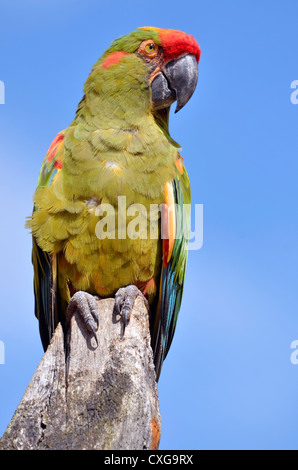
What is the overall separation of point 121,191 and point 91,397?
1.67 meters


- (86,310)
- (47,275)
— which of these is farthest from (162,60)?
(86,310)

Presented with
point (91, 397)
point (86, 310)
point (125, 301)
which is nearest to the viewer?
point (91, 397)

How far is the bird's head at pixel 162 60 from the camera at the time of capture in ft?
15.8

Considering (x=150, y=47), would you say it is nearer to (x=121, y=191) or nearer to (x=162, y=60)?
(x=162, y=60)

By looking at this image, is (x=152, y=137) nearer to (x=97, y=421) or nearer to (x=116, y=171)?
(x=116, y=171)

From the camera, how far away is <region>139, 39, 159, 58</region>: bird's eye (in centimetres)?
482

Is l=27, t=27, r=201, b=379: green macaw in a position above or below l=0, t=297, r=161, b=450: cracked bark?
above

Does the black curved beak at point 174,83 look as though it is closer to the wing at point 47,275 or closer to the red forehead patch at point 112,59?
the red forehead patch at point 112,59

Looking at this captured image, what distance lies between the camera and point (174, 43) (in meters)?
4.82

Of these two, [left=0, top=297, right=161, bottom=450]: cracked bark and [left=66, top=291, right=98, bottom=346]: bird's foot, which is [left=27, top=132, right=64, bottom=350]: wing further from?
[left=0, top=297, right=161, bottom=450]: cracked bark

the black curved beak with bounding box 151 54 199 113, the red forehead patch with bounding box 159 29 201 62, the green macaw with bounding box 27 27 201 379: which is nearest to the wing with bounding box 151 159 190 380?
the green macaw with bounding box 27 27 201 379

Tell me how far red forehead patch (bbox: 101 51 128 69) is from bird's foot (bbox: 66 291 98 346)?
2.09 metres

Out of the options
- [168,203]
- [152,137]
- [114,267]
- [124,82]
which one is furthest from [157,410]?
[124,82]

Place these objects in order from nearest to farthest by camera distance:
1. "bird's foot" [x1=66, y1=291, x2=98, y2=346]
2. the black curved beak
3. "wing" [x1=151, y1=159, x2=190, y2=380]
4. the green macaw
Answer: "bird's foot" [x1=66, y1=291, x2=98, y2=346] < the green macaw < "wing" [x1=151, y1=159, x2=190, y2=380] < the black curved beak
